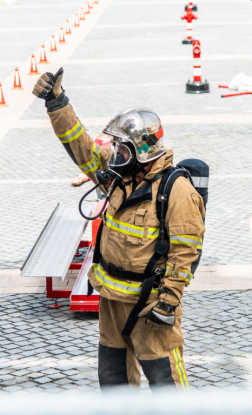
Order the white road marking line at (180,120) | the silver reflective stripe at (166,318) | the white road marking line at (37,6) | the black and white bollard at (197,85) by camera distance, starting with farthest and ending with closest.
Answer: the white road marking line at (37,6) < the black and white bollard at (197,85) < the white road marking line at (180,120) < the silver reflective stripe at (166,318)

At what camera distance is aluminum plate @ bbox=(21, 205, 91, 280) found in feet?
17.3

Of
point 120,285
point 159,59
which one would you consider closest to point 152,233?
point 120,285

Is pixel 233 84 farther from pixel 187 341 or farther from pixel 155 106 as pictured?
pixel 187 341

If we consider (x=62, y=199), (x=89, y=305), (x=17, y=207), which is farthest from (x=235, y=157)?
(x=89, y=305)

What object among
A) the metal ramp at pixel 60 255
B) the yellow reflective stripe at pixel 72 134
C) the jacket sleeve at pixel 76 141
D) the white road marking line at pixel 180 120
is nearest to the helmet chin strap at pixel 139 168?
the jacket sleeve at pixel 76 141

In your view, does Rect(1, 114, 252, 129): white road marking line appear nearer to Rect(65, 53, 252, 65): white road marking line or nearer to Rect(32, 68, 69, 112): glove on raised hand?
Rect(65, 53, 252, 65): white road marking line

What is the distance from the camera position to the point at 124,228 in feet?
10.5

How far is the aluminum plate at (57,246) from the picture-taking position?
5.27m

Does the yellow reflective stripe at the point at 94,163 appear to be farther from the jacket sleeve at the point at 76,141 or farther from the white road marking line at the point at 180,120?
the white road marking line at the point at 180,120

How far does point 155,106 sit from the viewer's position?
1312 cm

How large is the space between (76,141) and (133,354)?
50.2 inches

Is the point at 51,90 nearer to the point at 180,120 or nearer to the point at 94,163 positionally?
the point at 94,163

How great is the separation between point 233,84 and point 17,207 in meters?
8.07

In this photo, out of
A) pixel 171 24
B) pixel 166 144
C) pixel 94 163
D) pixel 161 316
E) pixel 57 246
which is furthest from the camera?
pixel 171 24
